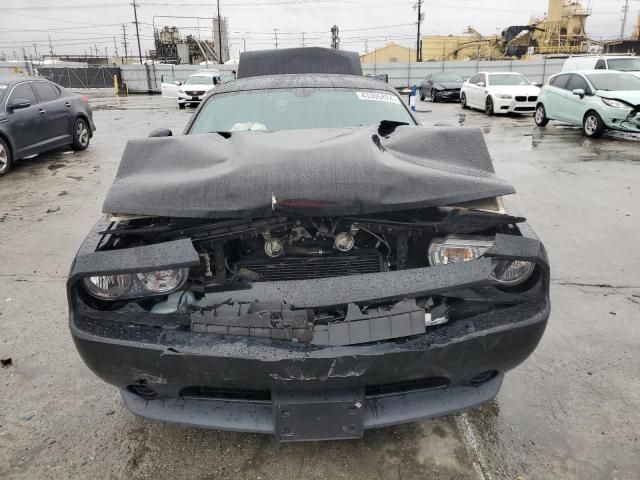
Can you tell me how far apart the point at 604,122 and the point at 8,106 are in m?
11.6

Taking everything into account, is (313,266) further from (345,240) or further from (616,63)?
(616,63)

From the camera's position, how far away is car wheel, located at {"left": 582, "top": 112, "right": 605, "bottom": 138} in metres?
10.8

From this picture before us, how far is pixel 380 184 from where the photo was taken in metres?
1.95

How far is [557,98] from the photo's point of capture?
12148 mm

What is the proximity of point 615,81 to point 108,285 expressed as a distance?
12392 millimetres

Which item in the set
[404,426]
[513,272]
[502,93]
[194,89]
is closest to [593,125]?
[502,93]

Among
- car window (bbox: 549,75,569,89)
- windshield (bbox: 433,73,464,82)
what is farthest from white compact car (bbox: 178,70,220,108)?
car window (bbox: 549,75,569,89)

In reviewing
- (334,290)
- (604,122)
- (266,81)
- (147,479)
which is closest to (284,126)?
(266,81)

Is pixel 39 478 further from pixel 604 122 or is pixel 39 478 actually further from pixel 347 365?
pixel 604 122

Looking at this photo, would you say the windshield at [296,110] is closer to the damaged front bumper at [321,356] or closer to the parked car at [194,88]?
the damaged front bumper at [321,356]

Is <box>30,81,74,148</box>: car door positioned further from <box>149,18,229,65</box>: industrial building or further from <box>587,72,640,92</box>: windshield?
<box>149,18,229,65</box>: industrial building

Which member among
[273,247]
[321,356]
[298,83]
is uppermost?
[298,83]

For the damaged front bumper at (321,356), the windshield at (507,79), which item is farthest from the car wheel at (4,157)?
the windshield at (507,79)

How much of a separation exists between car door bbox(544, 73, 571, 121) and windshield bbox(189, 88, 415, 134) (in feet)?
33.0
